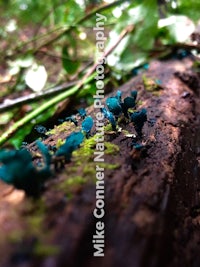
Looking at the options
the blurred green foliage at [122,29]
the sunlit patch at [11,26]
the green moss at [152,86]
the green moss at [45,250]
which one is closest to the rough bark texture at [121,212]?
the green moss at [45,250]

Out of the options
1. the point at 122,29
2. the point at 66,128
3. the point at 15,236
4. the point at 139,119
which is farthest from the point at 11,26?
the point at 15,236

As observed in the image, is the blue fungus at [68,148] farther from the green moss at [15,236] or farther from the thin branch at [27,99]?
the thin branch at [27,99]

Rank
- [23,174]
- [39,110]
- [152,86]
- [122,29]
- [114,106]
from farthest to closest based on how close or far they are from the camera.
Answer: [122,29], [39,110], [152,86], [114,106], [23,174]

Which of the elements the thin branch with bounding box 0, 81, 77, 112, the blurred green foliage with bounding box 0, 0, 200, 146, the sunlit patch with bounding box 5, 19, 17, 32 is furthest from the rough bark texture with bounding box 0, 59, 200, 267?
the sunlit patch with bounding box 5, 19, 17, 32

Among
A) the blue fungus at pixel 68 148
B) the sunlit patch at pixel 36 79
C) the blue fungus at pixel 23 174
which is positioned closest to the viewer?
the blue fungus at pixel 23 174

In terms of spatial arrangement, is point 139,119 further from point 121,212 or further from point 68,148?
point 121,212

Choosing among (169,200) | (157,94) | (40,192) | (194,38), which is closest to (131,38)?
(194,38)

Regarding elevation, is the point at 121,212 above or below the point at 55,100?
below

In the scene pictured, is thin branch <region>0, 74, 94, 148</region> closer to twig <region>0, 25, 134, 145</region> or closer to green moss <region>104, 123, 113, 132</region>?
twig <region>0, 25, 134, 145</region>
